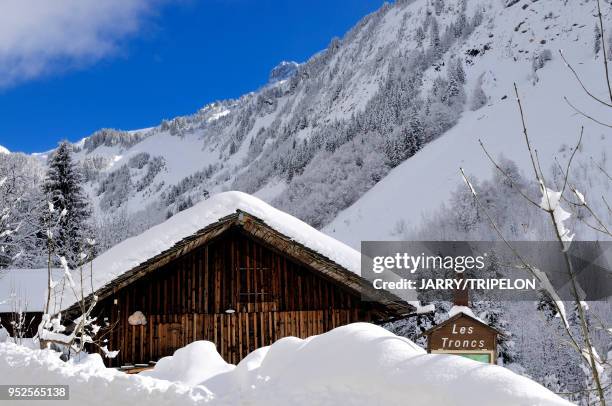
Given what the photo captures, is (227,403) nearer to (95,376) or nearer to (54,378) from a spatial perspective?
(95,376)

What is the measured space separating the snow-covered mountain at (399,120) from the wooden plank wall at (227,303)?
20.6 m

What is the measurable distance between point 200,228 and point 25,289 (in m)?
4.84

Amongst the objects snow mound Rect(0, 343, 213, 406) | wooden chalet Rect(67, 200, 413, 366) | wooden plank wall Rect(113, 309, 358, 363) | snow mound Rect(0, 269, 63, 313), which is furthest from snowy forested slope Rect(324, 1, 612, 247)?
snow mound Rect(0, 343, 213, 406)

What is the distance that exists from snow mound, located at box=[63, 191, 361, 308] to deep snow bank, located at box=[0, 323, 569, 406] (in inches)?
222

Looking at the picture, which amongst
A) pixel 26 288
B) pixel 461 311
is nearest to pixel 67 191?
pixel 26 288

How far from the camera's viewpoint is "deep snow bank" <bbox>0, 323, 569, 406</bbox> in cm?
246

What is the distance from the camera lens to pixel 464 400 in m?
2.41

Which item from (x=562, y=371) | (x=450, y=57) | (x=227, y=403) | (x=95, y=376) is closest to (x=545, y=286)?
(x=227, y=403)

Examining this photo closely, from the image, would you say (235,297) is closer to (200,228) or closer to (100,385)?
(200,228)

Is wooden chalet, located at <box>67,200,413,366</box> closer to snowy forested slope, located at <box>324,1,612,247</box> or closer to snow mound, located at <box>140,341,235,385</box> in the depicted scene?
snow mound, located at <box>140,341,235,385</box>

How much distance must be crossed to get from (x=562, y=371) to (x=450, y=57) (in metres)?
64.4

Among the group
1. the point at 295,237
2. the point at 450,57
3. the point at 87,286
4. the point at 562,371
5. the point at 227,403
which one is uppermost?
the point at 450,57

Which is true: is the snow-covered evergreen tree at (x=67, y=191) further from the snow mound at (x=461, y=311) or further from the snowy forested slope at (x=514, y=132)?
the snow mound at (x=461, y=311)

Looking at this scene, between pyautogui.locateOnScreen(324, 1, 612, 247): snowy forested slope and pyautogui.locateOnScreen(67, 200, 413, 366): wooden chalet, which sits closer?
pyautogui.locateOnScreen(67, 200, 413, 366): wooden chalet
